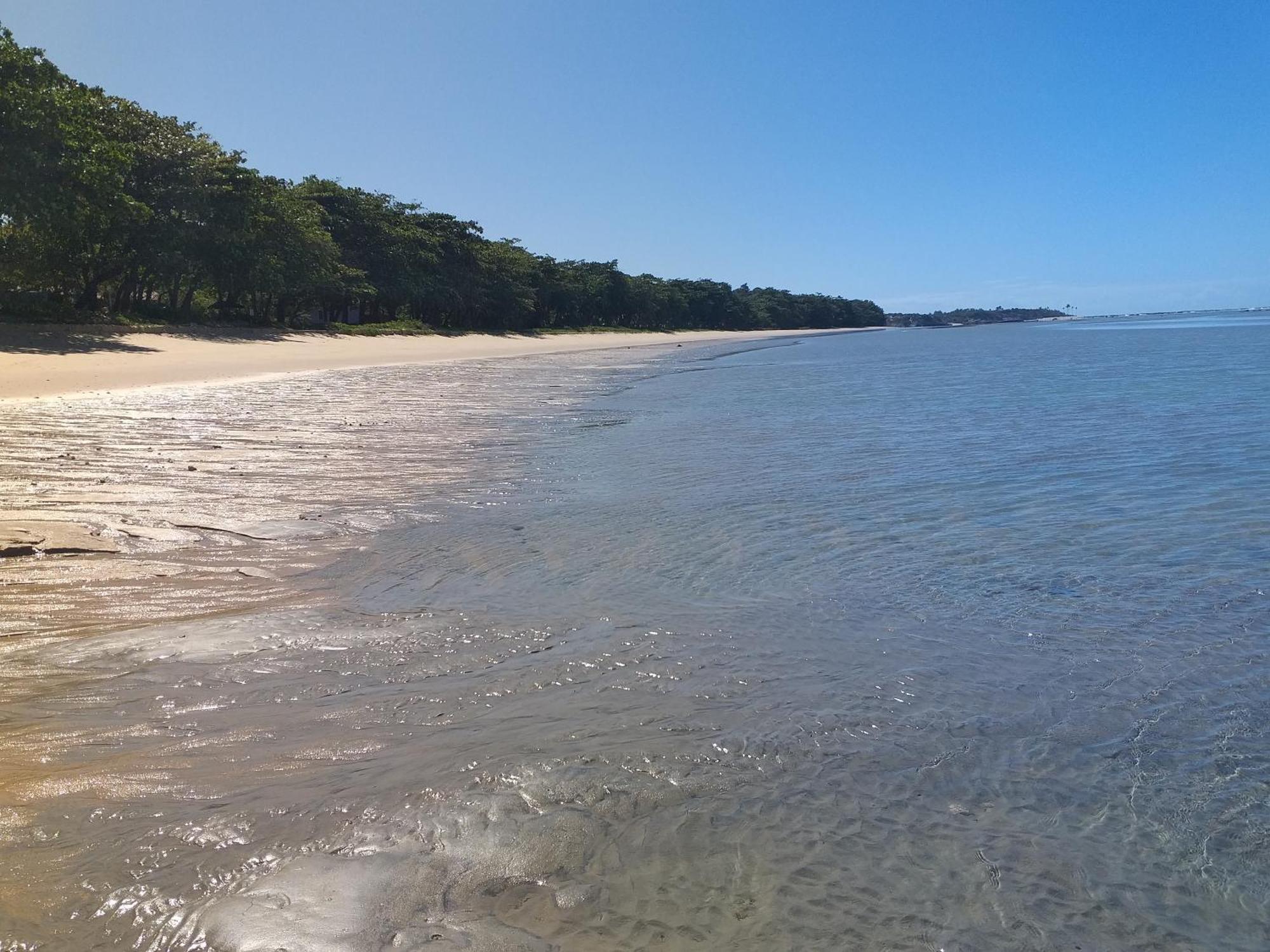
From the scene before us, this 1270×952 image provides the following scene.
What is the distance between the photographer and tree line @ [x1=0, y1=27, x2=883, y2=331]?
26484 millimetres

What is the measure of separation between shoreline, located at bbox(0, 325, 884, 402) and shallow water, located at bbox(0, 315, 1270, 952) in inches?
553

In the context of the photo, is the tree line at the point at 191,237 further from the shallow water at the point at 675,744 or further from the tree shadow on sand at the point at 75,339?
the shallow water at the point at 675,744

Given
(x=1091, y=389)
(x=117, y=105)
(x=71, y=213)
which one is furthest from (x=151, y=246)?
(x=1091, y=389)

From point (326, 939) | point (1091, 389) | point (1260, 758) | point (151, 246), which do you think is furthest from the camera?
point (151, 246)

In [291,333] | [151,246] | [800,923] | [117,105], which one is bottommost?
[800,923]

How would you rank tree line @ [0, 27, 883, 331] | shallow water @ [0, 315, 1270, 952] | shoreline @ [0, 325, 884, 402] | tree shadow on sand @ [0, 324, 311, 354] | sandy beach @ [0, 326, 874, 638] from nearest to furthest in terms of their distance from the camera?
shallow water @ [0, 315, 1270, 952], sandy beach @ [0, 326, 874, 638], shoreline @ [0, 325, 884, 402], tree shadow on sand @ [0, 324, 311, 354], tree line @ [0, 27, 883, 331]

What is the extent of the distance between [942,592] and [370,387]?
19.0m

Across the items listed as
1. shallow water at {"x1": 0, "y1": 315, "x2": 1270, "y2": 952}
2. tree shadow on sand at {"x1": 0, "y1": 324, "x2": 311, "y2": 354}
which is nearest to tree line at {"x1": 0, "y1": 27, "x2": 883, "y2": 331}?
tree shadow on sand at {"x1": 0, "y1": 324, "x2": 311, "y2": 354}

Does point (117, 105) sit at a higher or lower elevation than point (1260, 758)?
higher

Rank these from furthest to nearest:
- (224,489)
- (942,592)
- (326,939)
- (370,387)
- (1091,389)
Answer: (1091,389) < (370,387) < (224,489) < (942,592) < (326,939)

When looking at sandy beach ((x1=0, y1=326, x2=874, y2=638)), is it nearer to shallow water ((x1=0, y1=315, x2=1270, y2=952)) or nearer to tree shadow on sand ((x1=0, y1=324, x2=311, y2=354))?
tree shadow on sand ((x1=0, y1=324, x2=311, y2=354))

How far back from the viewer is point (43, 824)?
3.36m

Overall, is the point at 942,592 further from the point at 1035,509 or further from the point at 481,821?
the point at 481,821

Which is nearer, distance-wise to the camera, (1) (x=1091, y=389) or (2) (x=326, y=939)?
(2) (x=326, y=939)
